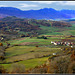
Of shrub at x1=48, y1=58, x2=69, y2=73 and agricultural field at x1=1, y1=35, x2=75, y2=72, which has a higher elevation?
shrub at x1=48, y1=58, x2=69, y2=73

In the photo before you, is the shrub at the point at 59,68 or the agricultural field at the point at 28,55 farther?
the agricultural field at the point at 28,55

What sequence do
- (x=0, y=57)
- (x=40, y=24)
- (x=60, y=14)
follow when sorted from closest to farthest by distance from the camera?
(x=0, y=57)
(x=40, y=24)
(x=60, y=14)

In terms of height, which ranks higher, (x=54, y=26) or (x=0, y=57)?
(x=0, y=57)

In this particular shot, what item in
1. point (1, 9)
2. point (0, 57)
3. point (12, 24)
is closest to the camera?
point (0, 57)

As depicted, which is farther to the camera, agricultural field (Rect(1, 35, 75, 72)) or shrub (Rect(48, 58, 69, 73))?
agricultural field (Rect(1, 35, 75, 72))

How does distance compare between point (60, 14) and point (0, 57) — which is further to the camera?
point (60, 14)

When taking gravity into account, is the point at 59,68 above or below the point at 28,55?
above

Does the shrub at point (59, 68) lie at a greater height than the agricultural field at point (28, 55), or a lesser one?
greater

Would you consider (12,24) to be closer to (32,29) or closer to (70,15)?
(32,29)

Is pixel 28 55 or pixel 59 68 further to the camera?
pixel 28 55

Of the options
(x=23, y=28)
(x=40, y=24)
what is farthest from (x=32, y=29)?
(x=40, y=24)
